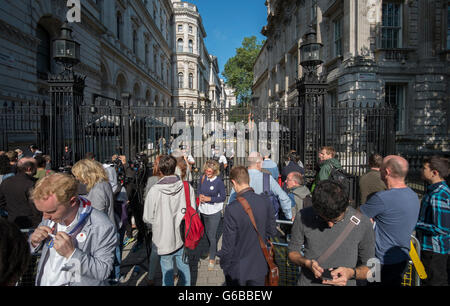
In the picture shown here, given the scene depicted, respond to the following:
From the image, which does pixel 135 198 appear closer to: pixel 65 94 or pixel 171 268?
pixel 171 268

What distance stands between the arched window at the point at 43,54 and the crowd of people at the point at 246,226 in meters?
12.9

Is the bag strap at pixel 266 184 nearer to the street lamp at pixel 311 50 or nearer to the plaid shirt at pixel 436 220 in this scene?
the plaid shirt at pixel 436 220

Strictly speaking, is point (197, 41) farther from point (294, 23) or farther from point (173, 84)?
point (294, 23)

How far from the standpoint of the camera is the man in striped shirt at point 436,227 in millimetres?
2838

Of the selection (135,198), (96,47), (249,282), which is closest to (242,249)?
(249,282)

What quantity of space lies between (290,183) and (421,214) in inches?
67.6

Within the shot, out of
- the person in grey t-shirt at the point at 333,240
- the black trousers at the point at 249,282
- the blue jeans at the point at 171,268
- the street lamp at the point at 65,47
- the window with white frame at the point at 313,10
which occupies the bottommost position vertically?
the blue jeans at the point at 171,268

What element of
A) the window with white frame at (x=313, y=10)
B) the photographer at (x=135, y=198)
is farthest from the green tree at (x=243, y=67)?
the photographer at (x=135, y=198)

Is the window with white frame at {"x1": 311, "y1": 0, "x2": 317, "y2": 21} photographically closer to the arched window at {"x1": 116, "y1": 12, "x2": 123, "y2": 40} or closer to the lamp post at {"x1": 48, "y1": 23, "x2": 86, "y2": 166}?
the lamp post at {"x1": 48, "y1": 23, "x2": 86, "y2": 166}

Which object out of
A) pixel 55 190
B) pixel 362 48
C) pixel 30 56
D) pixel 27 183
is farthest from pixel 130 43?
pixel 55 190

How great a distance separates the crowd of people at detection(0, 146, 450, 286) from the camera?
1.81m

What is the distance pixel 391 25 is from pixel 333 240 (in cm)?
1580

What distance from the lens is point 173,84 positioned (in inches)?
Result: 2106

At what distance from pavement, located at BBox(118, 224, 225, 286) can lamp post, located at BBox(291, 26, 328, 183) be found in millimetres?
3783
